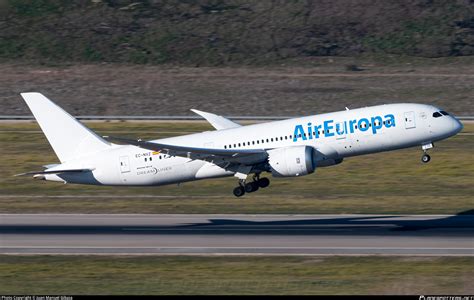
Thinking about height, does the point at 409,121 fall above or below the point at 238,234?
above

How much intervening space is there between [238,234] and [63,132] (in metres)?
Result: 14.5

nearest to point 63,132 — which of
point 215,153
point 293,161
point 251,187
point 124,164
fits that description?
point 124,164

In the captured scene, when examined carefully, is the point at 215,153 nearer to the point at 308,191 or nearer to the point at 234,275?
the point at 308,191

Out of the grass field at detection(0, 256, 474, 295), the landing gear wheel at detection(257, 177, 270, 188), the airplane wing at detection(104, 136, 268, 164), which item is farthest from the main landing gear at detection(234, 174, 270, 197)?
the grass field at detection(0, 256, 474, 295)

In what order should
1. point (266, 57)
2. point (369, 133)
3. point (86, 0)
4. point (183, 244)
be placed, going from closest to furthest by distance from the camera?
1. point (183, 244)
2. point (369, 133)
3. point (266, 57)
4. point (86, 0)

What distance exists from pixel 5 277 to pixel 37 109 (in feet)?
64.1

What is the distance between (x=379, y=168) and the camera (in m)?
74.6

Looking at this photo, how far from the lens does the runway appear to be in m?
47.3

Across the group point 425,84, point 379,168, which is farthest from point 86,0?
point 379,168

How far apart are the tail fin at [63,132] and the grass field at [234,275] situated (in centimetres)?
1400

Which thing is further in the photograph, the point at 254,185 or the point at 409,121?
the point at 254,185

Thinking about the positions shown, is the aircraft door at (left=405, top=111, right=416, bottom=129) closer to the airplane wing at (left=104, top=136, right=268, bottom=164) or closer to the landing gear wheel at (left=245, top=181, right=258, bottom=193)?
the airplane wing at (left=104, top=136, right=268, bottom=164)

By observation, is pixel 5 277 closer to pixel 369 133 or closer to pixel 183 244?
pixel 183 244

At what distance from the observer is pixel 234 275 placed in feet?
137
